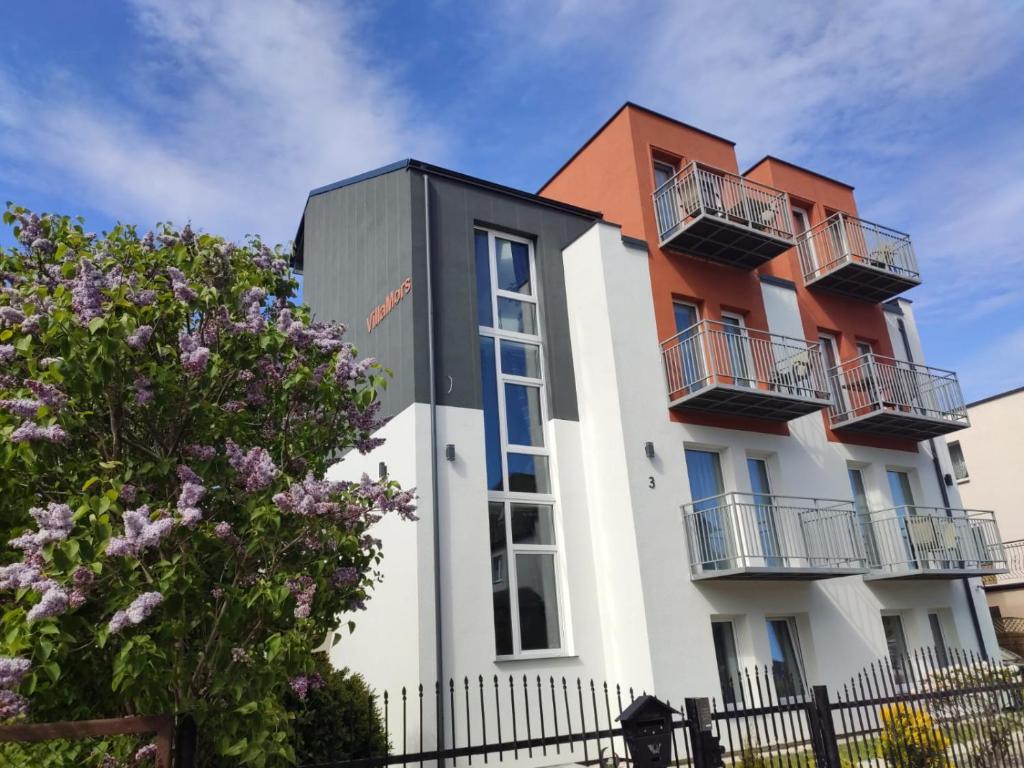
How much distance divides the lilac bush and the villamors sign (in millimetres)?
6080

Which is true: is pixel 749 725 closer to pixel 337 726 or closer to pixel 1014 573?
pixel 337 726

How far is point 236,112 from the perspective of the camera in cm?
781

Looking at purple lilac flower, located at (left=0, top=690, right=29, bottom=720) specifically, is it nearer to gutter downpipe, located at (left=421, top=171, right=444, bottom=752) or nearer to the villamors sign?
gutter downpipe, located at (left=421, top=171, right=444, bottom=752)

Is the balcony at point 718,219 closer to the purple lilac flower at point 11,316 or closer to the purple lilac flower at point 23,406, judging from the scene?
the purple lilac flower at point 11,316

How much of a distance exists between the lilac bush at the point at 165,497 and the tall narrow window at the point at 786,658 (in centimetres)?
874

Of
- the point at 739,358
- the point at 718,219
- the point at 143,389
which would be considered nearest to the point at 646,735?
the point at 143,389

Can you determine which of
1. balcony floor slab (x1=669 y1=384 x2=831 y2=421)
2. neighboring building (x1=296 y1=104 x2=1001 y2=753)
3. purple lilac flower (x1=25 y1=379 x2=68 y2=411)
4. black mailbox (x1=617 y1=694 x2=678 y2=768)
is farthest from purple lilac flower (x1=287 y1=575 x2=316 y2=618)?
balcony floor slab (x1=669 y1=384 x2=831 y2=421)

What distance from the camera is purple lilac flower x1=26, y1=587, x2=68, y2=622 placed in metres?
3.28

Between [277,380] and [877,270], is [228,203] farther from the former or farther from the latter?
[877,270]

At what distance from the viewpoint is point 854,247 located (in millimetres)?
15922

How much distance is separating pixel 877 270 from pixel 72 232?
1435 cm

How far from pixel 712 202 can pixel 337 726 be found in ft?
34.0

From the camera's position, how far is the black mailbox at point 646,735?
18.1 feet

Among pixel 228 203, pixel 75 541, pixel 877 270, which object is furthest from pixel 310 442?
pixel 877 270
